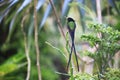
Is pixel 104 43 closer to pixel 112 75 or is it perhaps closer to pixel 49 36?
pixel 112 75

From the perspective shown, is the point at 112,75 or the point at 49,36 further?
the point at 49,36

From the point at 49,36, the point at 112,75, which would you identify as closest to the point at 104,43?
the point at 112,75

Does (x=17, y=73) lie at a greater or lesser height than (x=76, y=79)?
lesser

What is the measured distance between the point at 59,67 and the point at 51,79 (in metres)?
0.64

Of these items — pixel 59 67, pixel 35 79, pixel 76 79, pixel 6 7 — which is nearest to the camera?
pixel 76 79

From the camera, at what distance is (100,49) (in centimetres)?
68

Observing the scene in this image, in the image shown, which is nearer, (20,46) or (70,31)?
(70,31)

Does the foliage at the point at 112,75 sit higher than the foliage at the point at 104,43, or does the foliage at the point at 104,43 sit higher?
the foliage at the point at 104,43

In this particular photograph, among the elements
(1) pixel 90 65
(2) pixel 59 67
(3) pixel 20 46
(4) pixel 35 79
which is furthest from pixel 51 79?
(1) pixel 90 65

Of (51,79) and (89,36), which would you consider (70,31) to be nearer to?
(89,36)

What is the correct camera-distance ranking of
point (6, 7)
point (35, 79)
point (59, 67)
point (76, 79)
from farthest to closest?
point (59, 67) → point (35, 79) → point (6, 7) → point (76, 79)

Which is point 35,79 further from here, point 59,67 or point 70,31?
point 70,31

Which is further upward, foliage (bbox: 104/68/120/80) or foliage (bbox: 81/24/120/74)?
foliage (bbox: 81/24/120/74)

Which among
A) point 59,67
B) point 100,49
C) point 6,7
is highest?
point 6,7
